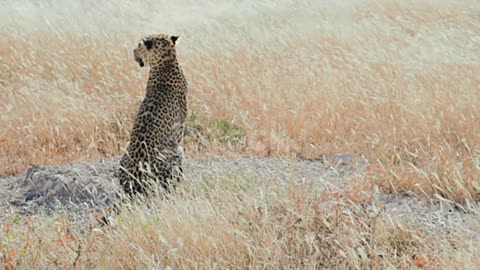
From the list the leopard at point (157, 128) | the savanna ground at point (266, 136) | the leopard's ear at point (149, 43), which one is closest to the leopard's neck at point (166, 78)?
the leopard at point (157, 128)

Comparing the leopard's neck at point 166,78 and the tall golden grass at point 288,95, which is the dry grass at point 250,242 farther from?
the leopard's neck at point 166,78

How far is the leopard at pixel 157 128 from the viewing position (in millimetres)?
4535

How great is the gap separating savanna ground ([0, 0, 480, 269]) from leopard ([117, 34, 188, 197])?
0.20m

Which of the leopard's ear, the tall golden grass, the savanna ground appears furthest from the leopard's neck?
the tall golden grass

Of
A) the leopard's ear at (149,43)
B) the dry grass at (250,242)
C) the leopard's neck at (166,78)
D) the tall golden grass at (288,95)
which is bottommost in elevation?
the tall golden grass at (288,95)

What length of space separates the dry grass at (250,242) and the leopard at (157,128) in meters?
0.57

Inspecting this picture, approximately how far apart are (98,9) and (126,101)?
227 inches

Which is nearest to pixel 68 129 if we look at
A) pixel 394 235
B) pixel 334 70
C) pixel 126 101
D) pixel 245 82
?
pixel 126 101

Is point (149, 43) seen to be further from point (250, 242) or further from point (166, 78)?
point (250, 242)

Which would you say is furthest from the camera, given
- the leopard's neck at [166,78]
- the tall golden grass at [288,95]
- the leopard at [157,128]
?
the tall golden grass at [288,95]

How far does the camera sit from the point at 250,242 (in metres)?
3.47

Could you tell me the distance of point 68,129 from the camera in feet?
21.8

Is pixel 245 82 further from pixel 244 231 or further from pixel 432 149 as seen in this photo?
pixel 244 231

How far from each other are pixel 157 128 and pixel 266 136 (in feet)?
6.31
